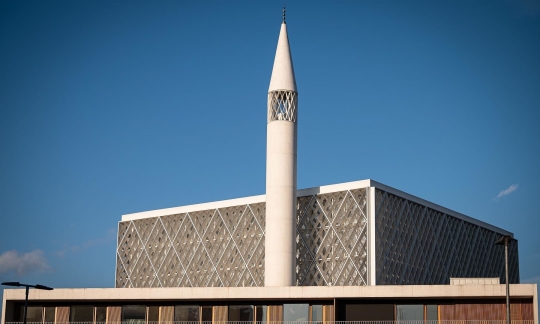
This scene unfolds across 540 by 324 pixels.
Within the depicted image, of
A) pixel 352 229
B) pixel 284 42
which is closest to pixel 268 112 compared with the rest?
pixel 284 42

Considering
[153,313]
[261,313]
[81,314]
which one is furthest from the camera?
[81,314]

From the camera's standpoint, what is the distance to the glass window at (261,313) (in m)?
41.1

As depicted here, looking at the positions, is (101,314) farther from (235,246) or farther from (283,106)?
(235,246)

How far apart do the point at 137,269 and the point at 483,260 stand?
3333 cm

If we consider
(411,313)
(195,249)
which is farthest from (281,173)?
(411,313)

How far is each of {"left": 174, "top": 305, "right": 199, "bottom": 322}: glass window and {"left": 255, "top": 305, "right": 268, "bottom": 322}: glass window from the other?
311 cm

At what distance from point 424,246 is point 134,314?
3294 centimetres

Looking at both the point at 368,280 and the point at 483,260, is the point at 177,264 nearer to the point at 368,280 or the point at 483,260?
the point at 368,280

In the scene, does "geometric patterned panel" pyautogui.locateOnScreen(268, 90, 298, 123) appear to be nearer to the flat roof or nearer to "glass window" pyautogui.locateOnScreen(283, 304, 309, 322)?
the flat roof

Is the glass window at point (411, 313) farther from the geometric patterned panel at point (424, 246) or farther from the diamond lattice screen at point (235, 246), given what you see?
the diamond lattice screen at point (235, 246)

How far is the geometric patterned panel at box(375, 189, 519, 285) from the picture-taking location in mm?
64000

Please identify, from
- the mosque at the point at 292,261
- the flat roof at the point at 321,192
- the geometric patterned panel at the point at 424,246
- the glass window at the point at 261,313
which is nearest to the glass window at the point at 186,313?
the mosque at the point at 292,261

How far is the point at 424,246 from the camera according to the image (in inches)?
2739

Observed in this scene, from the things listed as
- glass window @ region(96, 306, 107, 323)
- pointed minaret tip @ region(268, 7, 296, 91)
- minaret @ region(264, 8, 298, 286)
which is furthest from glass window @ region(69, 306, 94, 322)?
pointed minaret tip @ region(268, 7, 296, 91)
